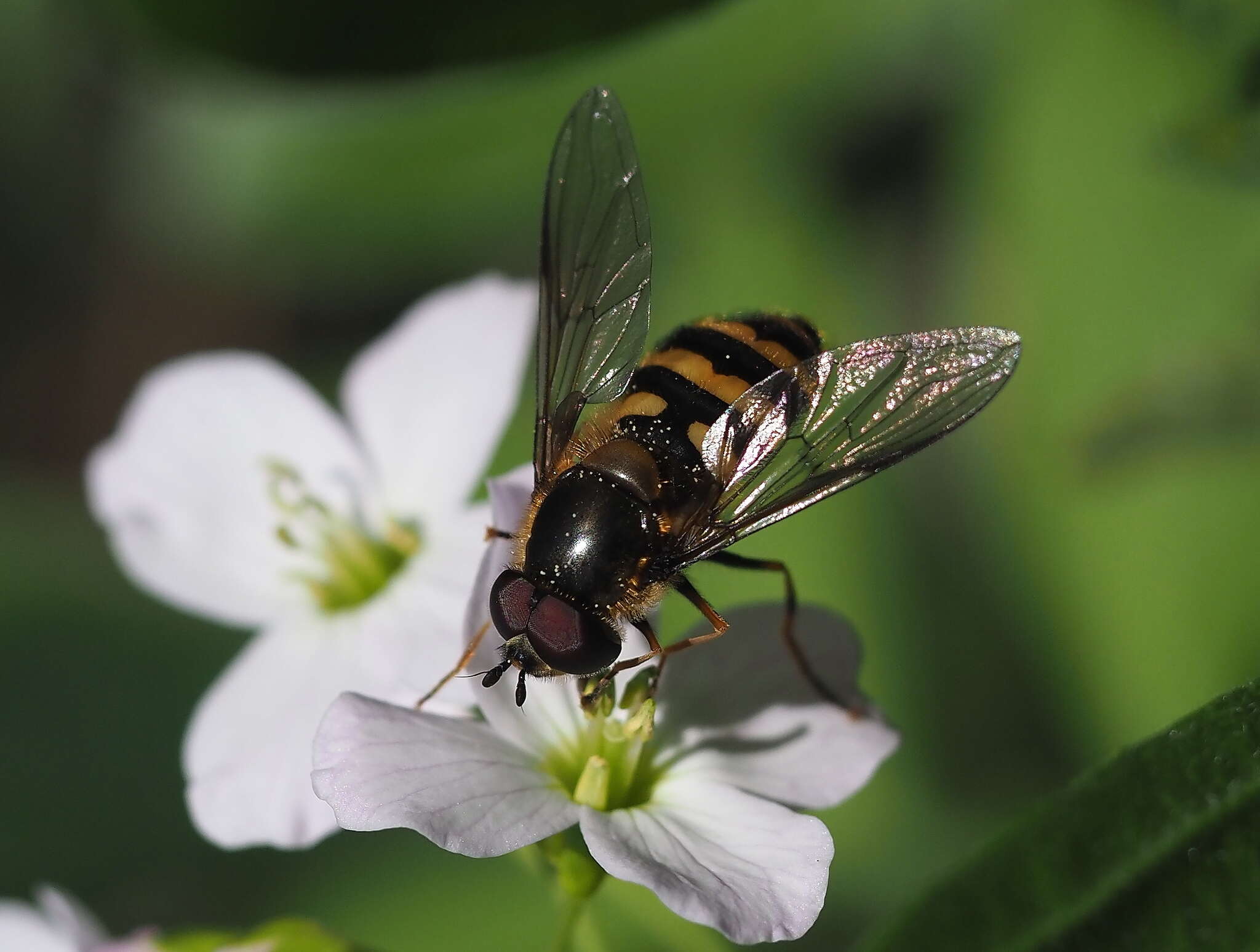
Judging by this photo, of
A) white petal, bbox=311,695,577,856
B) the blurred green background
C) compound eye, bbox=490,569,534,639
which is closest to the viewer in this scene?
white petal, bbox=311,695,577,856

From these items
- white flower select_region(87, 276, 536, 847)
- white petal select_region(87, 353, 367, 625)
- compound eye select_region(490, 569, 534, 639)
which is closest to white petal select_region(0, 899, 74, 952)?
white flower select_region(87, 276, 536, 847)

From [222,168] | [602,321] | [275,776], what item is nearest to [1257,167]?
[602,321]

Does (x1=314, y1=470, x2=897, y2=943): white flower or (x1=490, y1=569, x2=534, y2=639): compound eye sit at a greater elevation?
(x1=490, y1=569, x2=534, y2=639): compound eye

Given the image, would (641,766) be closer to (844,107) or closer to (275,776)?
(275,776)

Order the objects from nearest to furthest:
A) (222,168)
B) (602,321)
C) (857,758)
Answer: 1. (857,758)
2. (602,321)
3. (222,168)

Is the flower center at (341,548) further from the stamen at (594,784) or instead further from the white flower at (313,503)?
the stamen at (594,784)

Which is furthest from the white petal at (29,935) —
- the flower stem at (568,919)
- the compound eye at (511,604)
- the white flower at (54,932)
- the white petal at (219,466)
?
the compound eye at (511,604)

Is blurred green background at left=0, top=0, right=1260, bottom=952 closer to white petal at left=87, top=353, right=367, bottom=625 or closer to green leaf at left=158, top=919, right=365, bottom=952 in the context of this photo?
white petal at left=87, top=353, right=367, bottom=625
